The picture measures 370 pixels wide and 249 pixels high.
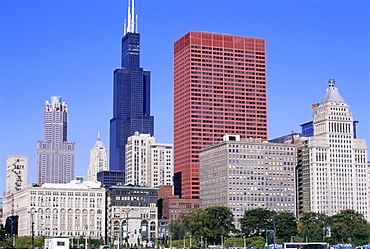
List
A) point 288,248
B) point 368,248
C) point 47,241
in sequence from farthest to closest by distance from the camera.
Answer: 1. point 368,248
2. point 288,248
3. point 47,241

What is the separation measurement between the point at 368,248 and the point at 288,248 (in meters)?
33.7

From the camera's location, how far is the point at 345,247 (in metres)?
191

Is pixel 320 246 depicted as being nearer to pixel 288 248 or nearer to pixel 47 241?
pixel 288 248

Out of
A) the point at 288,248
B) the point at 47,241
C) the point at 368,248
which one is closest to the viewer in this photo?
the point at 47,241

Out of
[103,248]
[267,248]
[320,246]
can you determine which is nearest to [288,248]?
[320,246]

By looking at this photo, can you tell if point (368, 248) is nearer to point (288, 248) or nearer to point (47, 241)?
point (288, 248)

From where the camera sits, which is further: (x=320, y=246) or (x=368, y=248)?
(x=368, y=248)

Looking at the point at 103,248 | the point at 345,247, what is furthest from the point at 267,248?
the point at 103,248

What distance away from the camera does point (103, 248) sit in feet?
627

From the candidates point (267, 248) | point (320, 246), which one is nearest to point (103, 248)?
point (267, 248)

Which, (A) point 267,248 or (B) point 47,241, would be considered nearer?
(B) point 47,241

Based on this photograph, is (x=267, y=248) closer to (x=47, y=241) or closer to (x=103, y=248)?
(x=103, y=248)

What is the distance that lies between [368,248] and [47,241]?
91.0 metres

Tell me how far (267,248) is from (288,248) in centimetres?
2724
